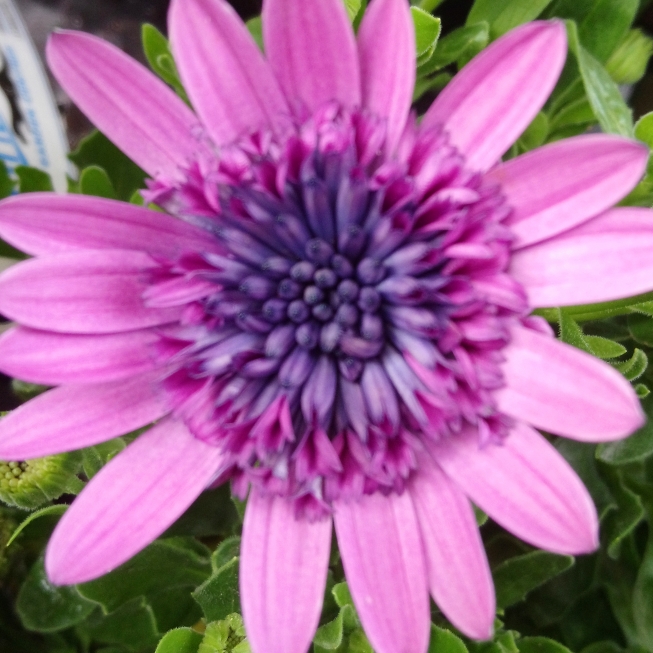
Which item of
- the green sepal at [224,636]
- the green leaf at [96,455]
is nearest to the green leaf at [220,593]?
the green sepal at [224,636]

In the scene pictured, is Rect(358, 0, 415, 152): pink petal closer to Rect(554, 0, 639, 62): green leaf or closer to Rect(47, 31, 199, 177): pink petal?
Rect(47, 31, 199, 177): pink petal

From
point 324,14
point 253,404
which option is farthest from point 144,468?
point 324,14

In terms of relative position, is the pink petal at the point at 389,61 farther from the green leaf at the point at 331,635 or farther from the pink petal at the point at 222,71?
the green leaf at the point at 331,635

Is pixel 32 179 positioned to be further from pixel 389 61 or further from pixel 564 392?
pixel 564 392

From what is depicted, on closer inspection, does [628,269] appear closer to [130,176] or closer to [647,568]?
[647,568]

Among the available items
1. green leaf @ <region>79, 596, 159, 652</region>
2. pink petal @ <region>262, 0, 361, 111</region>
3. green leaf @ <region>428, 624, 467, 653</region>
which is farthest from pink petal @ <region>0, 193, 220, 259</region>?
green leaf @ <region>79, 596, 159, 652</region>

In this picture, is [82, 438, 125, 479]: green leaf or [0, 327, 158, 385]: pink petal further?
[82, 438, 125, 479]: green leaf
